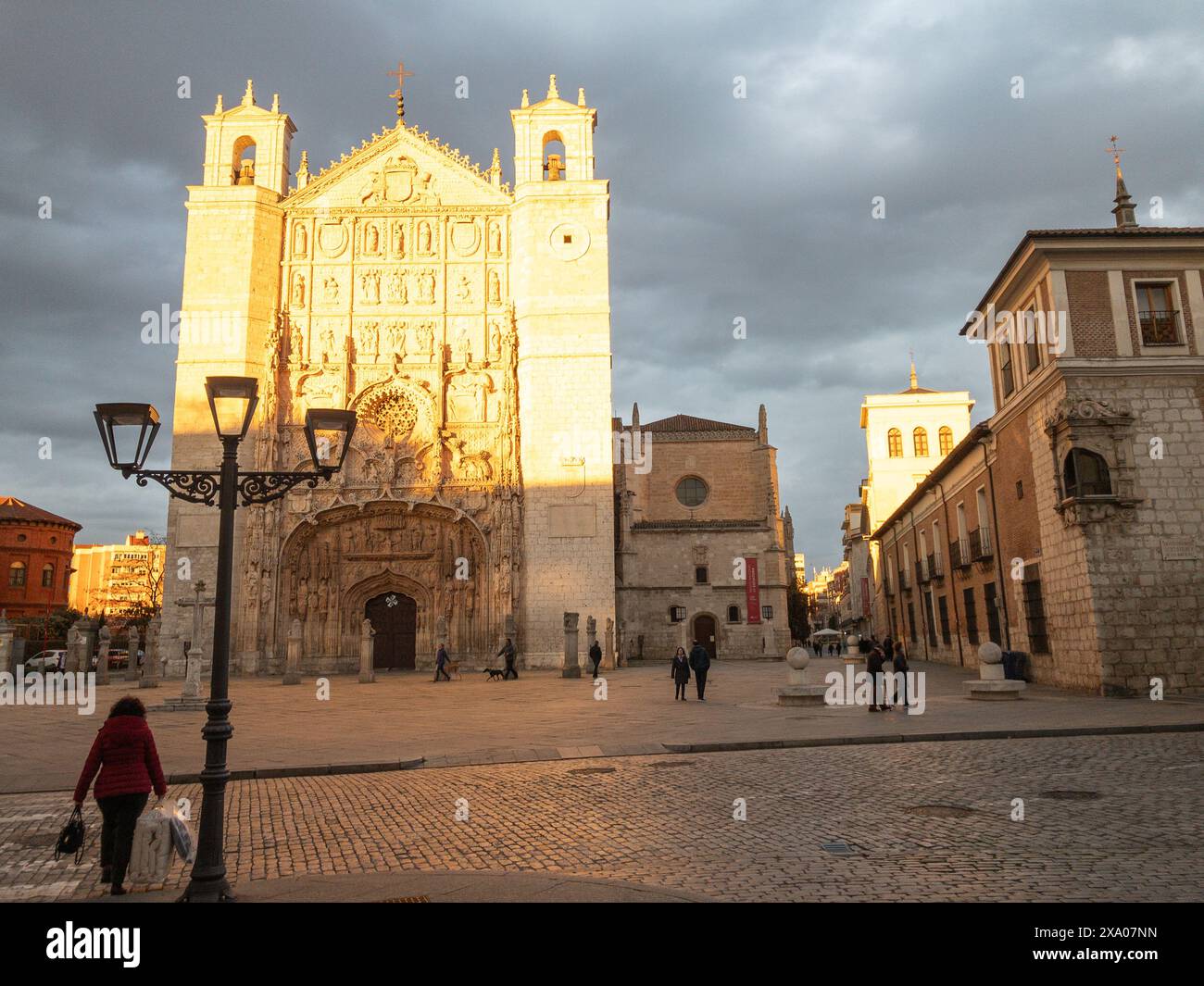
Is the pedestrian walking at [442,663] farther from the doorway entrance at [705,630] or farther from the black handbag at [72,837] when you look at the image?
the black handbag at [72,837]

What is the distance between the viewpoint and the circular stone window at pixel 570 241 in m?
34.7

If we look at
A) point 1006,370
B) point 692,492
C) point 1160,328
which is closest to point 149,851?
point 1160,328

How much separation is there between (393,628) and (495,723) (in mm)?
19607

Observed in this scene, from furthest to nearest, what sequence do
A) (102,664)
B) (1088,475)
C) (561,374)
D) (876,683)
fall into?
(561,374), (102,664), (1088,475), (876,683)

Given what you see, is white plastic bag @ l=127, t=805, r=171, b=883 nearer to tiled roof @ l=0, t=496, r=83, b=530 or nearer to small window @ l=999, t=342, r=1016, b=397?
small window @ l=999, t=342, r=1016, b=397

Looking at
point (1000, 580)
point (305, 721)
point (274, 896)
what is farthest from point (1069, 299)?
point (274, 896)

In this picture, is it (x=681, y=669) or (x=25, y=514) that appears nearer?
(x=681, y=669)

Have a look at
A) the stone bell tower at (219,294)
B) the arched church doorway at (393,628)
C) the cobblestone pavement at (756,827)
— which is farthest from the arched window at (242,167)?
the cobblestone pavement at (756,827)

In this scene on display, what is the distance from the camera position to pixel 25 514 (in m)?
60.7

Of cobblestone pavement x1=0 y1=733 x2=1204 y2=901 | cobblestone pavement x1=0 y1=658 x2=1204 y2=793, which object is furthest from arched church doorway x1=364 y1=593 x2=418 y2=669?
cobblestone pavement x1=0 y1=733 x2=1204 y2=901

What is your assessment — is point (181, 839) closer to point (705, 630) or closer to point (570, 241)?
point (570, 241)

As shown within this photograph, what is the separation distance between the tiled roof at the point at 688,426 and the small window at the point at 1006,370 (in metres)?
28.4

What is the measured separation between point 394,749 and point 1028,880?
28.9ft
